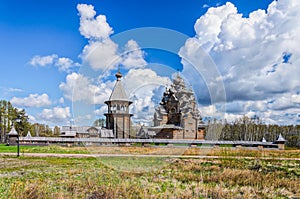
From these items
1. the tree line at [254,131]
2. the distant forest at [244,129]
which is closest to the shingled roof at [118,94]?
the distant forest at [244,129]

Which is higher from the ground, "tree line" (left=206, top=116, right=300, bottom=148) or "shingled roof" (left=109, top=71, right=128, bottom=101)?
"shingled roof" (left=109, top=71, right=128, bottom=101)

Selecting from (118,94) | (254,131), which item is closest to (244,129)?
(254,131)

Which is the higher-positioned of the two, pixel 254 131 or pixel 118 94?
pixel 118 94

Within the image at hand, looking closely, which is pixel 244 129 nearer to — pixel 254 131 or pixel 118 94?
pixel 254 131

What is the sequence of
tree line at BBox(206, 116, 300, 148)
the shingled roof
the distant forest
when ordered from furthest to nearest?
1. tree line at BBox(206, 116, 300, 148)
2. the distant forest
3. the shingled roof

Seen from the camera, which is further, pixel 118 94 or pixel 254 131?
pixel 254 131

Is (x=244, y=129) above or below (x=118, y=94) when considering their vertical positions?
below

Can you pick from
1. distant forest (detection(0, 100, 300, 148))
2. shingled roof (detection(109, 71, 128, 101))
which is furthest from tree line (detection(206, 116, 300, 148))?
shingled roof (detection(109, 71, 128, 101))

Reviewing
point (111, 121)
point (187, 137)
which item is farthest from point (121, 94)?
point (187, 137)

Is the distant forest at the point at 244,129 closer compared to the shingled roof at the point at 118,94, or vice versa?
the shingled roof at the point at 118,94

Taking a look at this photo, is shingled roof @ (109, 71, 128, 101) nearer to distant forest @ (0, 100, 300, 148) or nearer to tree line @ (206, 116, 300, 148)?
distant forest @ (0, 100, 300, 148)

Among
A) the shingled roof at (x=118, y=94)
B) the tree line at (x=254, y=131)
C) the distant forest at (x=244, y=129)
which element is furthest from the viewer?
the tree line at (x=254, y=131)

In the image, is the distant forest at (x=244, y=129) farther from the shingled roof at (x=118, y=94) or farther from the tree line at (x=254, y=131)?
the shingled roof at (x=118, y=94)

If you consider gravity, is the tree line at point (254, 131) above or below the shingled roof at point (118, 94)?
below
